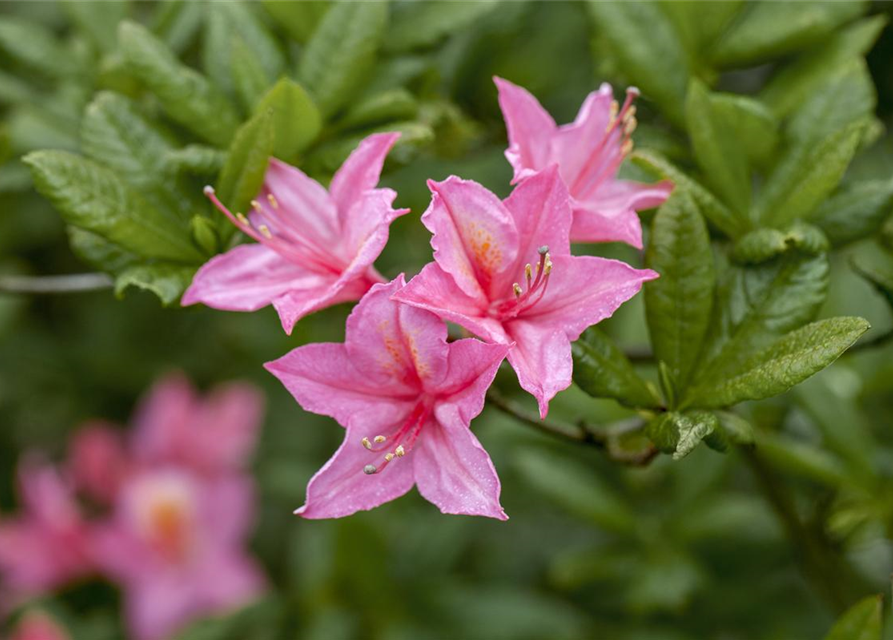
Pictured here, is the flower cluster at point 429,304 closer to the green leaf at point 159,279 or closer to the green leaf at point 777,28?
the green leaf at point 159,279

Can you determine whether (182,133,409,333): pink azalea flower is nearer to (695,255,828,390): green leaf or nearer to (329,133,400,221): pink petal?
(329,133,400,221): pink petal

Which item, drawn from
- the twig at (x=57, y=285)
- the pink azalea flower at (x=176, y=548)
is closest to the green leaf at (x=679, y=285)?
the twig at (x=57, y=285)

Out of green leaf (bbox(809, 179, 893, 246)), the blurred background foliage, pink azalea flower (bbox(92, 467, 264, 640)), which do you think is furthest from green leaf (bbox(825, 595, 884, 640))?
pink azalea flower (bbox(92, 467, 264, 640))

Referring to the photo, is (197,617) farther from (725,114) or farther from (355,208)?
(725,114)

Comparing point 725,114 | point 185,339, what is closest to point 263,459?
point 185,339

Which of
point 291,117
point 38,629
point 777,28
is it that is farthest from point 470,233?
point 38,629

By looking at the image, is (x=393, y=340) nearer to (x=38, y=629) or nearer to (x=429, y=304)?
(x=429, y=304)
